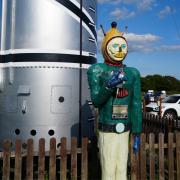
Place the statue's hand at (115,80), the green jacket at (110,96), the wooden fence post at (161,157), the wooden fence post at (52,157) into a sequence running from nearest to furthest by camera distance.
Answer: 1. the statue's hand at (115,80)
2. the green jacket at (110,96)
3. the wooden fence post at (52,157)
4. the wooden fence post at (161,157)

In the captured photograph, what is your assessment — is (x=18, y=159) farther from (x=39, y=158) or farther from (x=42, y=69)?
(x=42, y=69)

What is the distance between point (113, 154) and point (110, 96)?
733 millimetres

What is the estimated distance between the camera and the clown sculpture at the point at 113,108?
4422mm

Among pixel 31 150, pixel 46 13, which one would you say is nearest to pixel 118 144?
pixel 31 150

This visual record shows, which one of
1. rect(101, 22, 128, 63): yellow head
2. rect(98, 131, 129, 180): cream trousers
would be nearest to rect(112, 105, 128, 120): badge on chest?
rect(98, 131, 129, 180): cream trousers

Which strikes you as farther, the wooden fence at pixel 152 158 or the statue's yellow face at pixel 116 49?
the wooden fence at pixel 152 158

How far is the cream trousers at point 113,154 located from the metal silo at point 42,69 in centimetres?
138

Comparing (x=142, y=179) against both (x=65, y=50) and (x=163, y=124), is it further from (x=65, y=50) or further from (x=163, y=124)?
(x=163, y=124)

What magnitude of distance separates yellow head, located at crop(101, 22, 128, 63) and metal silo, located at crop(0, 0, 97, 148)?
4.24 feet

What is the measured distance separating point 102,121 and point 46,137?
147 cm

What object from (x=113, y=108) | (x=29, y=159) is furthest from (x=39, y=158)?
(x=113, y=108)

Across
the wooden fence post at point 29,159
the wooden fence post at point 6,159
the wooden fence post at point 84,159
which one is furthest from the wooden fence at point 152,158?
the wooden fence post at point 6,159

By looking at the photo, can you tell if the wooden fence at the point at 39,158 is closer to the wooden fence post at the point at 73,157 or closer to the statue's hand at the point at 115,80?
the wooden fence post at the point at 73,157

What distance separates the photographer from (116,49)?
4461 millimetres
